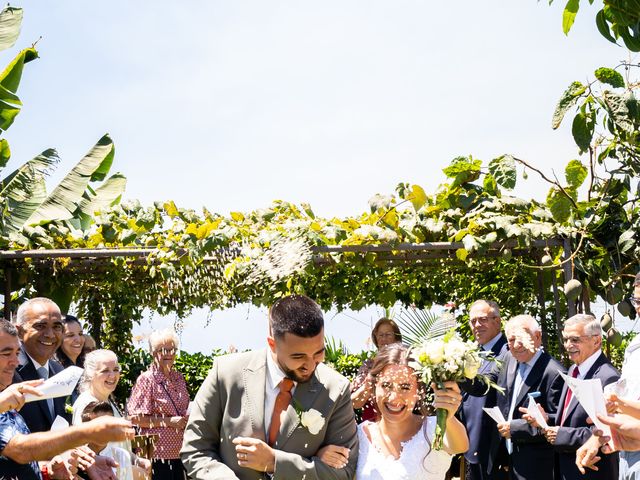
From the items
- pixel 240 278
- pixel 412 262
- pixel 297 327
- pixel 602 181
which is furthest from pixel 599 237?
pixel 297 327

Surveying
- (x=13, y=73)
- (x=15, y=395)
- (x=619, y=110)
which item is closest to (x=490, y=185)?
(x=619, y=110)

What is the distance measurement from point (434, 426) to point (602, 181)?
4.79 m

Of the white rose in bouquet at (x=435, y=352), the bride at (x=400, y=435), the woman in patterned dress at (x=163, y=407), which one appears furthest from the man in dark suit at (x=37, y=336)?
the white rose in bouquet at (x=435, y=352)

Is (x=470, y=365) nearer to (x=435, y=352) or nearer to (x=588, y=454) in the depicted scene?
(x=435, y=352)

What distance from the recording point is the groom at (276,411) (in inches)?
136

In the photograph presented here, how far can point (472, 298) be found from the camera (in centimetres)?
1178

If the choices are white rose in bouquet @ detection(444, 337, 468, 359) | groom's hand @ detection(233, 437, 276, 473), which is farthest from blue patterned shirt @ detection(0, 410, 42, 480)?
white rose in bouquet @ detection(444, 337, 468, 359)

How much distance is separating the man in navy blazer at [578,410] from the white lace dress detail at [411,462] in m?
2.05

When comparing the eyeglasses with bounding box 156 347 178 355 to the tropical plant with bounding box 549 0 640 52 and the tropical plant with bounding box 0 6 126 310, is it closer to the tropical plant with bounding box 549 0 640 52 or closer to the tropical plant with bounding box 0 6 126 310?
the tropical plant with bounding box 0 6 126 310

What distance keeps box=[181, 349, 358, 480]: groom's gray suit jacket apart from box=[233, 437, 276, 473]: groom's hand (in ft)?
0.17

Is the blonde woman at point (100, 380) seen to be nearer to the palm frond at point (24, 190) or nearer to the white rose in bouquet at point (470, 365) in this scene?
A: the white rose in bouquet at point (470, 365)

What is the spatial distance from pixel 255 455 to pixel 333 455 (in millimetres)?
370

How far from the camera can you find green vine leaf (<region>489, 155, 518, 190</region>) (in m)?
7.98

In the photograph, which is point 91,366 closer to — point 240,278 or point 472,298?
point 240,278
